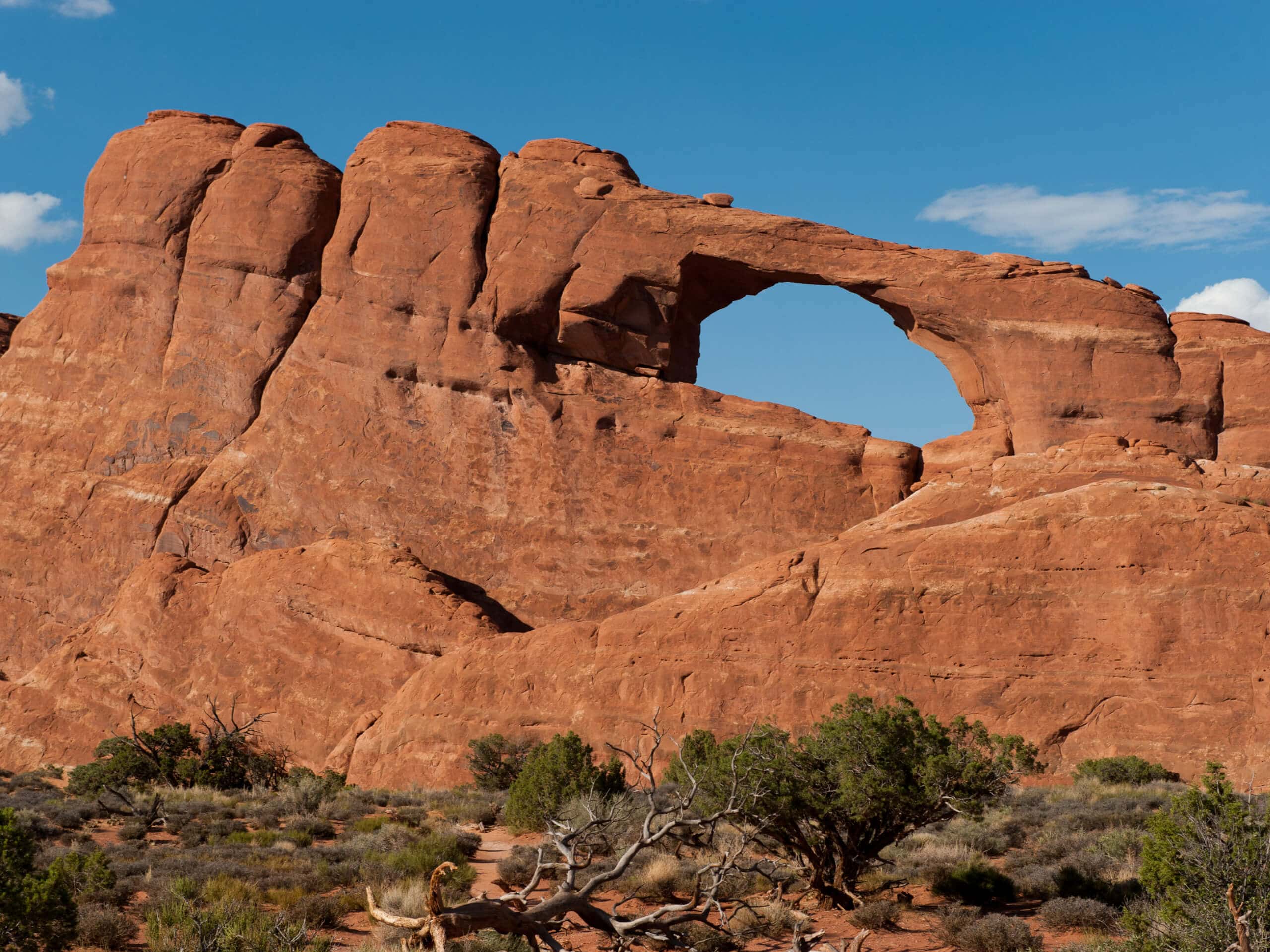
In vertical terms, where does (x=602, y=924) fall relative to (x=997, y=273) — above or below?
below

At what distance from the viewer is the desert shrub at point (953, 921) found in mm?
14102

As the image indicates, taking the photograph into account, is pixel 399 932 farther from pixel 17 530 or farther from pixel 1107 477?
pixel 17 530

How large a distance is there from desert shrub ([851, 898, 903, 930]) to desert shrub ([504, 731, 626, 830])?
578cm

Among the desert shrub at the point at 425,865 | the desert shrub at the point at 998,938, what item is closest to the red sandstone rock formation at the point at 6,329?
the desert shrub at the point at 425,865

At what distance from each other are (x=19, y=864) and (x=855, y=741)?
9.53 metres

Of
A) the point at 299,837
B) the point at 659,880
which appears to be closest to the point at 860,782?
the point at 659,880

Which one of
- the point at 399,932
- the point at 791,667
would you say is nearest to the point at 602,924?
the point at 399,932

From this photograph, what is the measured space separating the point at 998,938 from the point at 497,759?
48.3 ft

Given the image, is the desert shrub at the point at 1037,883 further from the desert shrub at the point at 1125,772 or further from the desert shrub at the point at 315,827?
the desert shrub at the point at 315,827

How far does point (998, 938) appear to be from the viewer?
44.3 ft

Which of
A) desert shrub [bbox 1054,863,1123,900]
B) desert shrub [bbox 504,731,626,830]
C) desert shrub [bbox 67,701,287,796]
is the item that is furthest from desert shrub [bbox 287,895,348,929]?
desert shrub [bbox 67,701,287,796]

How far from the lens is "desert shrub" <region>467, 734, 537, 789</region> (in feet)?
85.6

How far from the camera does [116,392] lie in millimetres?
37250

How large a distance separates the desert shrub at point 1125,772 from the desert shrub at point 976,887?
899 cm
